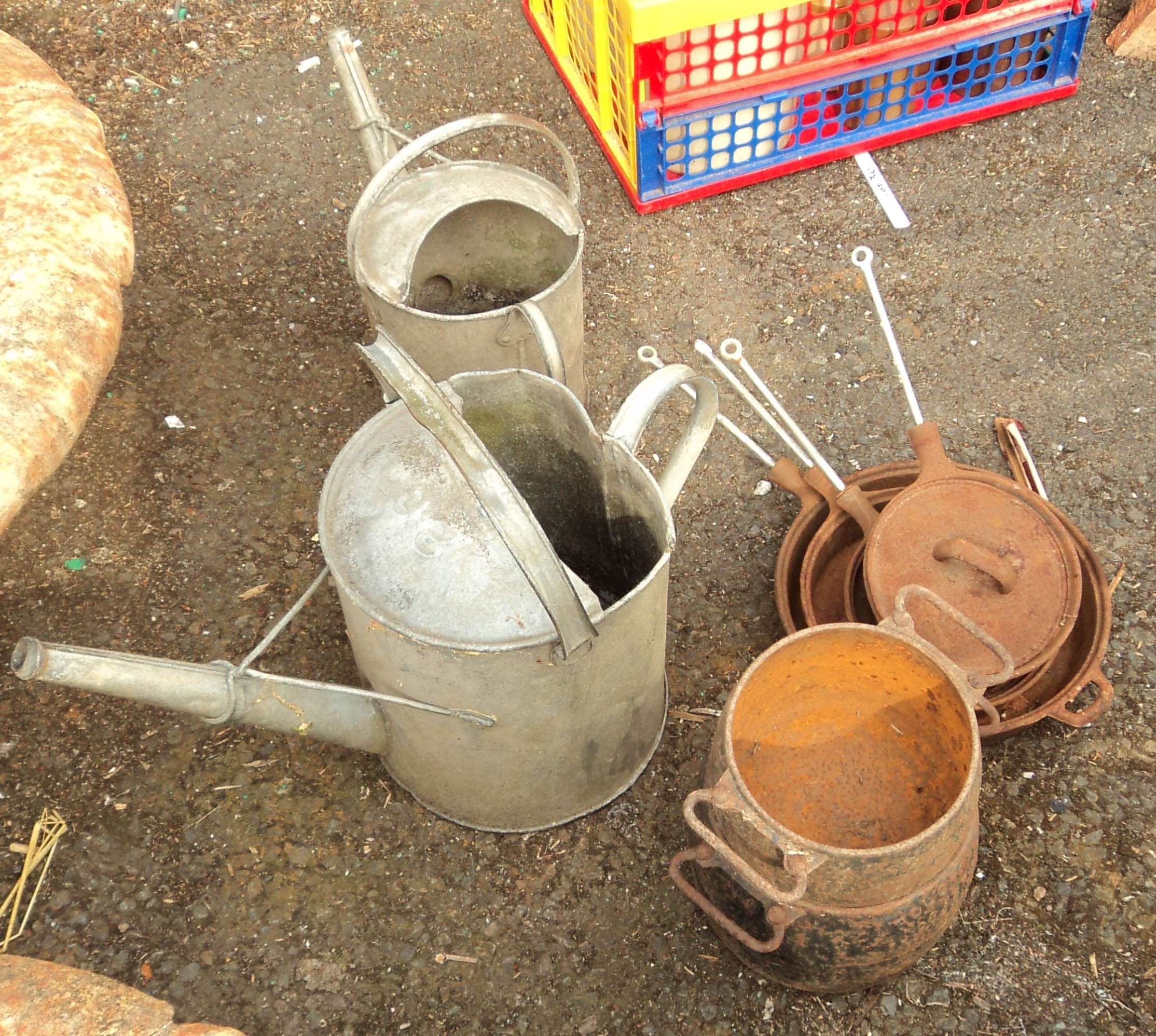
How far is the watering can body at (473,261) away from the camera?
7.50 feet

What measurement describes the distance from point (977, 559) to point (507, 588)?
107 centimetres

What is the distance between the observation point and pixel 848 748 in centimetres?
221

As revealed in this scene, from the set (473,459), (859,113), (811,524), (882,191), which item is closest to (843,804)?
(811,524)

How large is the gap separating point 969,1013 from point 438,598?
142cm

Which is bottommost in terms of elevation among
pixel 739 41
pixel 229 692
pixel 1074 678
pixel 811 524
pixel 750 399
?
pixel 1074 678

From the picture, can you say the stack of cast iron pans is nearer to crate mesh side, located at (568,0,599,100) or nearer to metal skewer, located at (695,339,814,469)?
metal skewer, located at (695,339,814,469)

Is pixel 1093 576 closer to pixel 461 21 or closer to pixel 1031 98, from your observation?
pixel 1031 98

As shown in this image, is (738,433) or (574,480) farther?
(738,433)

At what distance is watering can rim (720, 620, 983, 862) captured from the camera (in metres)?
1.56

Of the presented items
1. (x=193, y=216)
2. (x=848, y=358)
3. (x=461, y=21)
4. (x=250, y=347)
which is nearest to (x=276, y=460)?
(x=250, y=347)

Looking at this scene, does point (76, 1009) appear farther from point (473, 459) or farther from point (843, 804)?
point (843, 804)

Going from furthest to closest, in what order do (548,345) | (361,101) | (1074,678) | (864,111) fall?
(864,111) → (361,101) → (1074,678) → (548,345)

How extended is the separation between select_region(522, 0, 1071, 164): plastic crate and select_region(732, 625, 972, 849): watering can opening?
6.32ft

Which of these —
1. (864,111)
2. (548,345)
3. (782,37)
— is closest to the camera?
(548,345)
